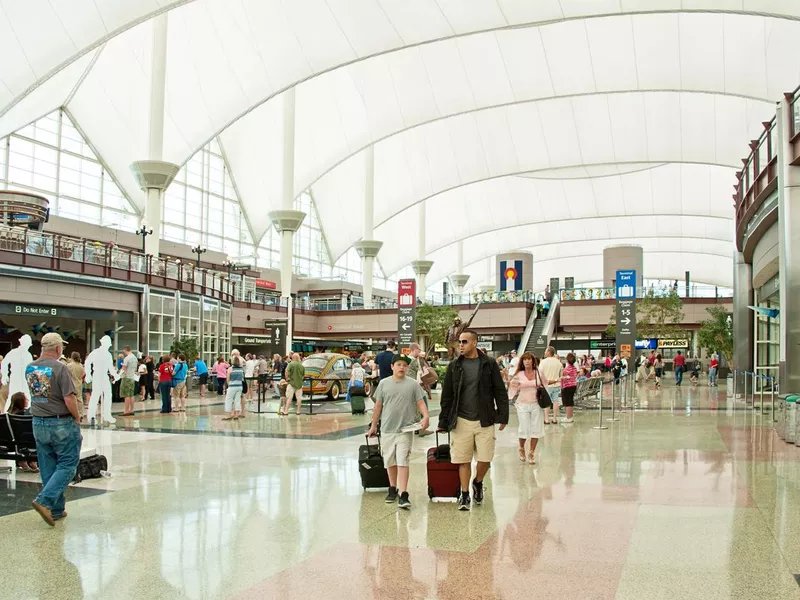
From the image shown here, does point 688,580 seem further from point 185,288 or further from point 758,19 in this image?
point 758,19

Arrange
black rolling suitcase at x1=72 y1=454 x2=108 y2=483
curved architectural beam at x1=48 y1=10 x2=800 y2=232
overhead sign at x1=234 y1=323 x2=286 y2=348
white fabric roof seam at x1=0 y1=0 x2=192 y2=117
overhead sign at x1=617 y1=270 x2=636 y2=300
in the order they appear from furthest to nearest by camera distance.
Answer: curved architectural beam at x1=48 y1=10 x2=800 y2=232, overhead sign at x1=234 y1=323 x2=286 y2=348, white fabric roof seam at x1=0 y1=0 x2=192 y2=117, overhead sign at x1=617 y1=270 x2=636 y2=300, black rolling suitcase at x1=72 y1=454 x2=108 y2=483

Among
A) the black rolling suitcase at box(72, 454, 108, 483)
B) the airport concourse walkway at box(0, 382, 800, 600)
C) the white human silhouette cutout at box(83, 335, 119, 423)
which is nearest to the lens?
the airport concourse walkway at box(0, 382, 800, 600)

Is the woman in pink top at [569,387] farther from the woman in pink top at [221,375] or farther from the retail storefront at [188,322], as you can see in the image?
the retail storefront at [188,322]

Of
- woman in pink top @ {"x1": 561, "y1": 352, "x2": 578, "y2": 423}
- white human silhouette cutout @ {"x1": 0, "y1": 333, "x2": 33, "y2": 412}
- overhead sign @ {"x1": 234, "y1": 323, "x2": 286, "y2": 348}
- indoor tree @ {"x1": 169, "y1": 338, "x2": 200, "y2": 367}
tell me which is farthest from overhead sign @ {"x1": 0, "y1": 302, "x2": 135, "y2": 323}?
woman in pink top @ {"x1": 561, "y1": 352, "x2": 578, "y2": 423}

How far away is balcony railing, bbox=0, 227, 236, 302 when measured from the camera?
23.8 m

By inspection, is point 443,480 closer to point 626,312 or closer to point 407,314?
point 626,312

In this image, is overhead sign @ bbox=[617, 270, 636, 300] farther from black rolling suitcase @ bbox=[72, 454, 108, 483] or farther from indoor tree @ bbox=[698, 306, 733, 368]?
indoor tree @ bbox=[698, 306, 733, 368]

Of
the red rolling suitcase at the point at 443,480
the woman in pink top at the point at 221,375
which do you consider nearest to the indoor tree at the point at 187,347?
the woman in pink top at the point at 221,375

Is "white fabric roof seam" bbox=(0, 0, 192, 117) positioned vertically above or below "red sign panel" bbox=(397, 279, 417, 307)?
above

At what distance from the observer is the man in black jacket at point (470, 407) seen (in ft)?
24.9

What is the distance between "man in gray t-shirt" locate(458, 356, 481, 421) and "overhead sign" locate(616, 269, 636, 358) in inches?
642

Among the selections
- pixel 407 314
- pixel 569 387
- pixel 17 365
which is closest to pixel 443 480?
pixel 17 365

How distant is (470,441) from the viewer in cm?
763

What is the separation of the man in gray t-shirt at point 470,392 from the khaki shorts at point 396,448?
25.8 inches
